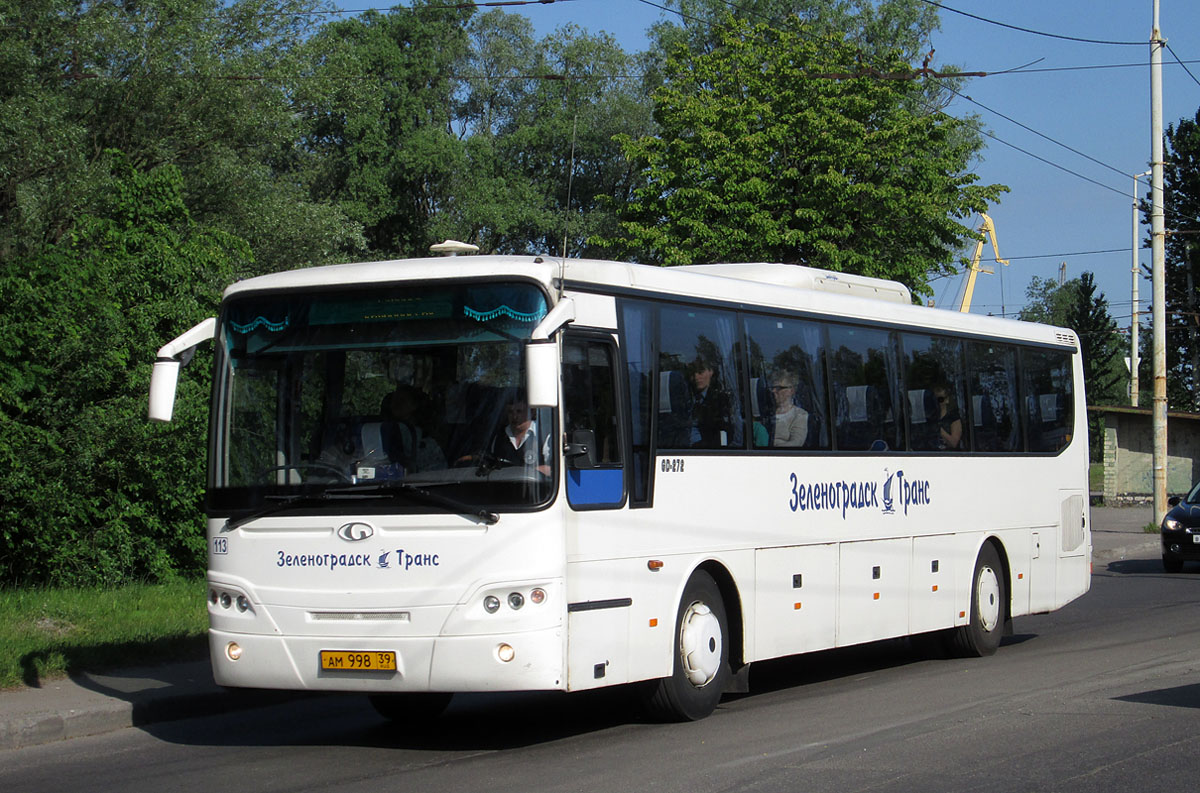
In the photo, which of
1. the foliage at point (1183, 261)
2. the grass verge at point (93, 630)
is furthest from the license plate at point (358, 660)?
the foliage at point (1183, 261)

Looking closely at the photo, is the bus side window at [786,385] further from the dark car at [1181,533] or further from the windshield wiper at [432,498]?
the dark car at [1181,533]

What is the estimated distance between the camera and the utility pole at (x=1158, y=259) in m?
30.9

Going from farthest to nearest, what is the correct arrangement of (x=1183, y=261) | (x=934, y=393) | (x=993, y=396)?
(x=1183, y=261)
(x=993, y=396)
(x=934, y=393)

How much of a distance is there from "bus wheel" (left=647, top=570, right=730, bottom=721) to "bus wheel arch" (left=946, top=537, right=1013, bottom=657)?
176 inches

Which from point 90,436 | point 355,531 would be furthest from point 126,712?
point 90,436

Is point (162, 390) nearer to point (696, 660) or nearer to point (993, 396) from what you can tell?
point (696, 660)

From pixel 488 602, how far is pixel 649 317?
2.49 metres


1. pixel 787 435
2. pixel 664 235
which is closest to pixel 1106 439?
pixel 664 235

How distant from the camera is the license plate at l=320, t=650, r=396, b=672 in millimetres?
8781

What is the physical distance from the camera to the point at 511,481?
874 centimetres

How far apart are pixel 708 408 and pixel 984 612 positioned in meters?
5.14

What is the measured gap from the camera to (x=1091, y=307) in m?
85.7

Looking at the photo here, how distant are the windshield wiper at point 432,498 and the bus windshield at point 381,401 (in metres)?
0.01

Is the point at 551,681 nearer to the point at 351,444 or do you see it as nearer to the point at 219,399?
the point at 351,444
